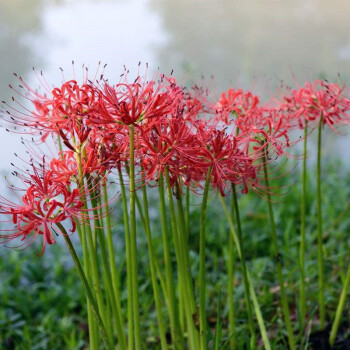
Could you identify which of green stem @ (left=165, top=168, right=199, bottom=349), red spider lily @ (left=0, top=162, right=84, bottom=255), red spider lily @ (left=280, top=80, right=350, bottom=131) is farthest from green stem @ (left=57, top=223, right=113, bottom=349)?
red spider lily @ (left=280, top=80, right=350, bottom=131)

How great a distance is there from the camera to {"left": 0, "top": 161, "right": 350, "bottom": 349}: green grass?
11.5 feet

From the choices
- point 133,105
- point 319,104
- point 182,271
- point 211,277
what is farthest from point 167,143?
point 211,277

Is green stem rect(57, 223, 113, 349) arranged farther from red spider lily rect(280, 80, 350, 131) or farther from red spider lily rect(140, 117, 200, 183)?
red spider lily rect(280, 80, 350, 131)

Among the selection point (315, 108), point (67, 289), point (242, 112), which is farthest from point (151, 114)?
point (67, 289)

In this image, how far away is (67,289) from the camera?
404 centimetres

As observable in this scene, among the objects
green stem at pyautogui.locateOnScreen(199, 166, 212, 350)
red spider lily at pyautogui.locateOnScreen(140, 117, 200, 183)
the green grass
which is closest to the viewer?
red spider lily at pyautogui.locateOnScreen(140, 117, 200, 183)

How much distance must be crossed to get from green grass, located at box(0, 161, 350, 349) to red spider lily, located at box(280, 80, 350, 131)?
73cm

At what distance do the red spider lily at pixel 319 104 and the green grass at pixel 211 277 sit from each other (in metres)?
0.73

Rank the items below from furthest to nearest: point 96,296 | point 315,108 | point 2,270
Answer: point 2,270
point 315,108
point 96,296

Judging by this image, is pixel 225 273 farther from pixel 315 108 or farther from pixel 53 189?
pixel 53 189

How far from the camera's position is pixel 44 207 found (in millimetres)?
1695

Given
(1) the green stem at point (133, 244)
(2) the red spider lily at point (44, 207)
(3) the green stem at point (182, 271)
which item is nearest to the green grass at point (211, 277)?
(3) the green stem at point (182, 271)

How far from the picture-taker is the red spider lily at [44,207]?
5.52 ft

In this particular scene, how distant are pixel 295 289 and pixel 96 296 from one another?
6.16 feet
